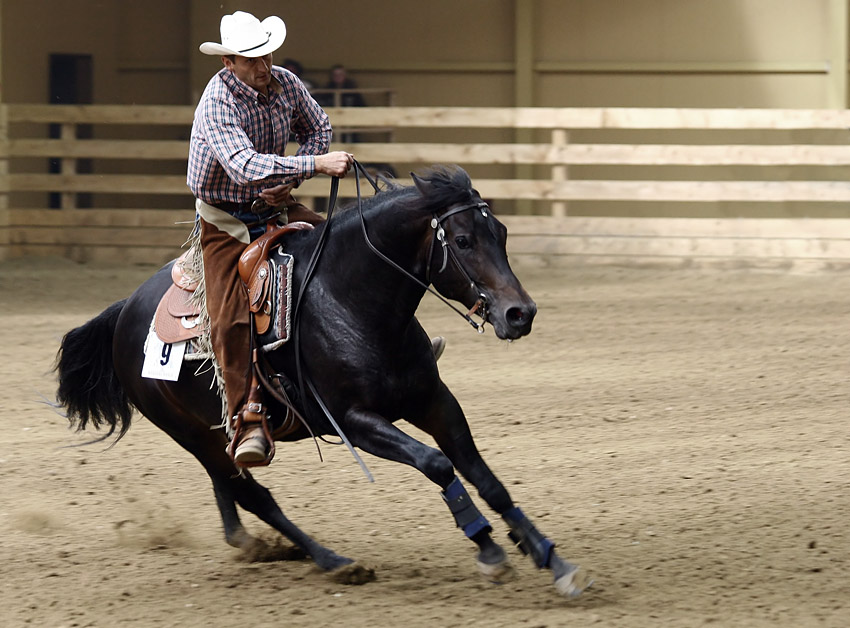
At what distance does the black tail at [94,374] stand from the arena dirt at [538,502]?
0.49m

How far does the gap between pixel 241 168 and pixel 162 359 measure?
917mm

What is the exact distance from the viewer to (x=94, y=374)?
5.33 m

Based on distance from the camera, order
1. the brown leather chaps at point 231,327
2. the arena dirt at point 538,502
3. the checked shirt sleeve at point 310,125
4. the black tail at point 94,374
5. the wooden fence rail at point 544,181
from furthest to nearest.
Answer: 1. the wooden fence rail at point 544,181
2. the black tail at point 94,374
3. the checked shirt sleeve at point 310,125
4. the brown leather chaps at point 231,327
5. the arena dirt at point 538,502

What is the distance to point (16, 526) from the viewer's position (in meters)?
5.32

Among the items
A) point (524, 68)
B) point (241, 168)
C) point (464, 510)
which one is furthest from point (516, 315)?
point (524, 68)

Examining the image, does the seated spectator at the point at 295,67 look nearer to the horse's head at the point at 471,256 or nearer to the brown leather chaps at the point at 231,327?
the brown leather chaps at the point at 231,327

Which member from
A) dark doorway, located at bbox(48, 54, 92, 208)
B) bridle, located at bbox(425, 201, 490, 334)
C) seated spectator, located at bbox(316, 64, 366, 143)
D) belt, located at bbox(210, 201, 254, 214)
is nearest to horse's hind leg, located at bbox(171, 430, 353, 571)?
belt, located at bbox(210, 201, 254, 214)

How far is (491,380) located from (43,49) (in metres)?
11.4

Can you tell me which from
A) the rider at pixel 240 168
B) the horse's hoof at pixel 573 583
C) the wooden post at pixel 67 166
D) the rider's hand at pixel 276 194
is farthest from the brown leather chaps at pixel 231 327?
the wooden post at pixel 67 166

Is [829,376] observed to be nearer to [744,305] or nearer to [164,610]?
[744,305]

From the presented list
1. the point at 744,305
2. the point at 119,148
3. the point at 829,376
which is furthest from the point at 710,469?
the point at 119,148

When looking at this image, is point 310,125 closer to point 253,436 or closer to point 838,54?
point 253,436

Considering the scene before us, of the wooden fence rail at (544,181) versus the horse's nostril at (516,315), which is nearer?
the horse's nostril at (516,315)

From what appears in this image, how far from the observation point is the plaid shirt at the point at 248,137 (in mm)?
4309
